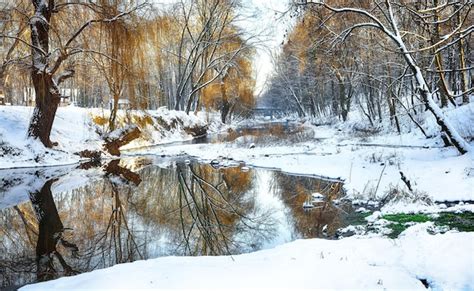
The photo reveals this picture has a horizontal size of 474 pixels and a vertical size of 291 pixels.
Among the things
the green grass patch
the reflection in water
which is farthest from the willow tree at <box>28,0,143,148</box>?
the green grass patch

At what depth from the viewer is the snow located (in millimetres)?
3238

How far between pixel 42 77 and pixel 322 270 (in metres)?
11.7

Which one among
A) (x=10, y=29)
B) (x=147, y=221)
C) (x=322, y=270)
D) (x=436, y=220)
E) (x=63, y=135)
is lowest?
(x=147, y=221)

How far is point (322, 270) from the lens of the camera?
3520 mm

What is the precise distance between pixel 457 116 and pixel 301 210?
7323mm

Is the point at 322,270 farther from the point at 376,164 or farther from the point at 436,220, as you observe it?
the point at 376,164

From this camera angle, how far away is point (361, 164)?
10.9 m

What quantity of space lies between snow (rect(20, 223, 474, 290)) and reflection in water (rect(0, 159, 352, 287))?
1.07 meters

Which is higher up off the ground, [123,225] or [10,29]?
[10,29]

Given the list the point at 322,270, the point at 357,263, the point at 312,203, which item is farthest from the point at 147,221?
the point at 357,263

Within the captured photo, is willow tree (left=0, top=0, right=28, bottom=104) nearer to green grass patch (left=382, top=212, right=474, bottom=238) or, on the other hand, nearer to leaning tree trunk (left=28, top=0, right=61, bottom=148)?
leaning tree trunk (left=28, top=0, right=61, bottom=148)

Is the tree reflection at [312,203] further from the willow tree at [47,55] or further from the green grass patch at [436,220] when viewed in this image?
the willow tree at [47,55]

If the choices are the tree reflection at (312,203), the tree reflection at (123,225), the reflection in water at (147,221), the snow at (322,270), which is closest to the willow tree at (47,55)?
the tree reflection at (123,225)

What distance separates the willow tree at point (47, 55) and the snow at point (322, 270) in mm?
10093
